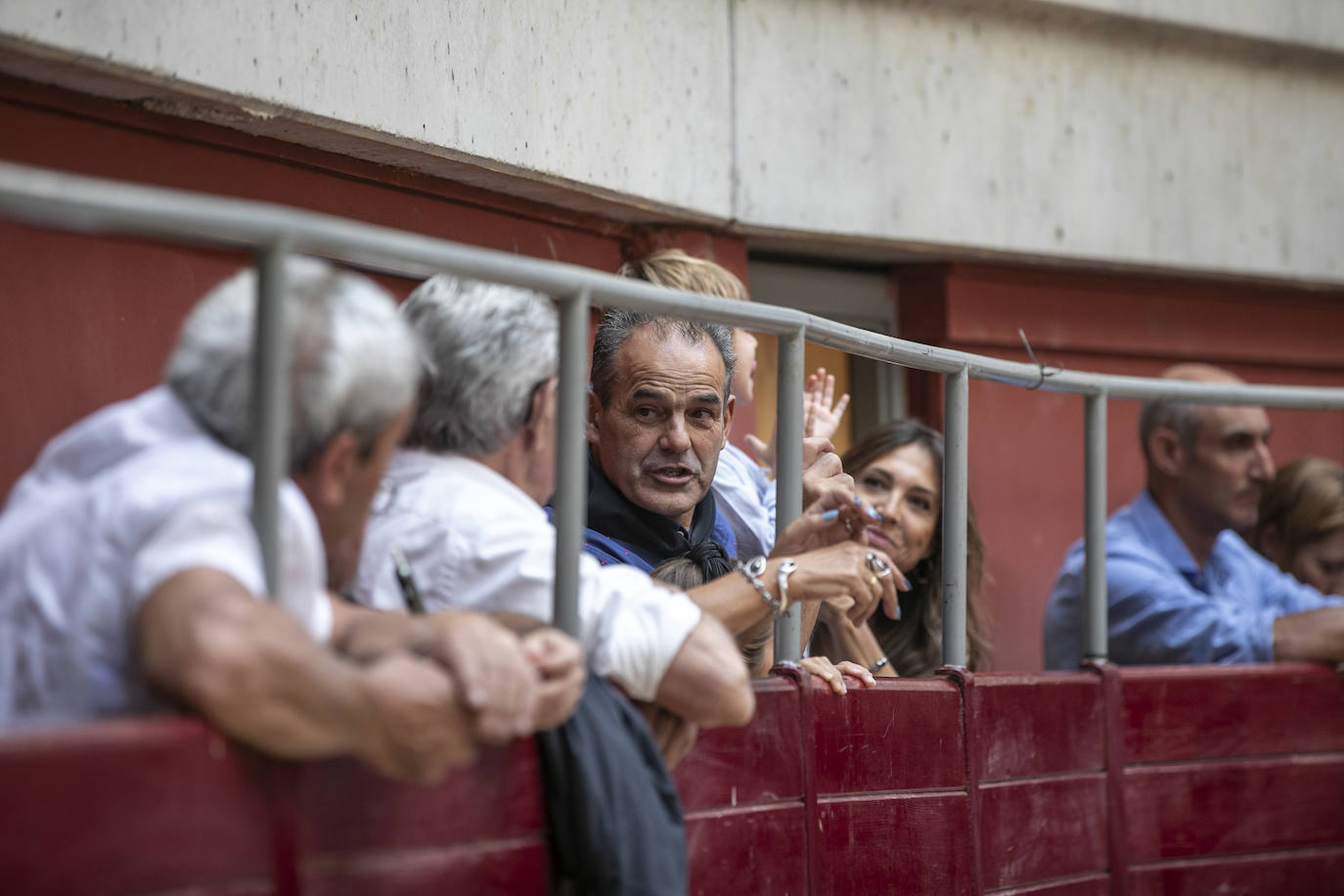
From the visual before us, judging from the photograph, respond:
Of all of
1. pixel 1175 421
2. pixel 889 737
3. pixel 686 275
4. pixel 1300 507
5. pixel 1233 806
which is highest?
pixel 686 275

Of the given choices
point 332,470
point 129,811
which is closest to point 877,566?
point 332,470

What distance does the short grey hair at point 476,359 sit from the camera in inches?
82.4

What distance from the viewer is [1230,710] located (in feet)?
11.7

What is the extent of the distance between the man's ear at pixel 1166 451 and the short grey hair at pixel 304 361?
312cm

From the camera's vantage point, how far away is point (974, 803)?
3.00 meters

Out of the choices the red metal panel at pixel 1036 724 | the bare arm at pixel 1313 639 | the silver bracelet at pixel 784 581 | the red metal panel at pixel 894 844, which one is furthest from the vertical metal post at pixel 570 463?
the bare arm at pixel 1313 639

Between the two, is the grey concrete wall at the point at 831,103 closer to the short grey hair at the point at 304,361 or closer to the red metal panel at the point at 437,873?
the short grey hair at the point at 304,361

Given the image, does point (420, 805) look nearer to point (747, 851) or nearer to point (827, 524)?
point (747, 851)

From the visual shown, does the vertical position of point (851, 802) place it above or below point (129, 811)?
below

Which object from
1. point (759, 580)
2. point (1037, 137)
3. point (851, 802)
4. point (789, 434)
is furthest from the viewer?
point (1037, 137)

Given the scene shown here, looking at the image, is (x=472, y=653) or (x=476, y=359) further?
(x=476, y=359)

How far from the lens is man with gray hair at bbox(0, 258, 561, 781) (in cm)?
157

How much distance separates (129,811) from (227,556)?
10.9 inches

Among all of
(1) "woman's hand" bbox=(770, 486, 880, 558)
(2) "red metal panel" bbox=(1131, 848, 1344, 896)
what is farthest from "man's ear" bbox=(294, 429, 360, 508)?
(2) "red metal panel" bbox=(1131, 848, 1344, 896)
